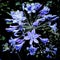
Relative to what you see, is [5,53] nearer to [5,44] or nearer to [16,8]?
[5,44]

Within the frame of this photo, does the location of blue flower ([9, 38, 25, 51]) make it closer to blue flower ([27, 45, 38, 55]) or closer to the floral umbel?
the floral umbel

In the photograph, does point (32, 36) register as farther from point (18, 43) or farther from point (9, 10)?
point (9, 10)

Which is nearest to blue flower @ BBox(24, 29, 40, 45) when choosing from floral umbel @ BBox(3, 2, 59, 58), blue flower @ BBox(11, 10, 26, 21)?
floral umbel @ BBox(3, 2, 59, 58)

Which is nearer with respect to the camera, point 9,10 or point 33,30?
point 33,30

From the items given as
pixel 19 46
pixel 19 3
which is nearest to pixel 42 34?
pixel 19 46

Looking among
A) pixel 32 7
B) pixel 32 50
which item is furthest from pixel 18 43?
pixel 32 7

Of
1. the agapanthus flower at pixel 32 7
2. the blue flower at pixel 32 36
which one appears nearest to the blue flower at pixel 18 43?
the blue flower at pixel 32 36

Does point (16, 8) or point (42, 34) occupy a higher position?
point (16, 8)

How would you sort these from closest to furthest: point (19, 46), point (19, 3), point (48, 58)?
point (19, 46), point (48, 58), point (19, 3)

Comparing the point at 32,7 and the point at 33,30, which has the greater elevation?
the point at 32,7
